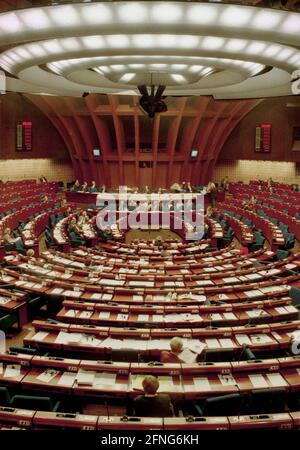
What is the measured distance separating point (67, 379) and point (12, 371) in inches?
36.3

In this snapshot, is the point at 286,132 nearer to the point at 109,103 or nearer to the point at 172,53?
the point at 109,103

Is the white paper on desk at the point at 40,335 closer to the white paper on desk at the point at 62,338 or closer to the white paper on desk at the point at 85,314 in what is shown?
the white paper on desk at the point at 62,338

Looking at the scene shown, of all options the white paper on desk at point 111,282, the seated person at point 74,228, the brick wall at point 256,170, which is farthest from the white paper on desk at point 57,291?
the brick wall at point 256,170

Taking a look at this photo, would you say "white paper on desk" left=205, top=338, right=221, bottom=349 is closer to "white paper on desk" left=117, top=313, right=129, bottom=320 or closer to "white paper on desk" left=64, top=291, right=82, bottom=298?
"white paper on desk" left=117, top=313, right=129, bottom=320

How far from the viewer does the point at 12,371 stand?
A: 6.62 m

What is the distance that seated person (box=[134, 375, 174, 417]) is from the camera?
5527 mm

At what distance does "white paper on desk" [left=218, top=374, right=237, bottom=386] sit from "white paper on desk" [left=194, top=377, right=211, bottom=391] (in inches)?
8.8

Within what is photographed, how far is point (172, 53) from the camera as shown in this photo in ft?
43.9

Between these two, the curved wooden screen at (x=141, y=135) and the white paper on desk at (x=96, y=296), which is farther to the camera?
the curved wooden screen at (x=141, y=135)

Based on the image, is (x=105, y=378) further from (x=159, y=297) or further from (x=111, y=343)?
(x=159, y=297)

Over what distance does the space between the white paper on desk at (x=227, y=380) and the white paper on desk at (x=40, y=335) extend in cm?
327

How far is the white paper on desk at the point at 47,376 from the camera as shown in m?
6.40

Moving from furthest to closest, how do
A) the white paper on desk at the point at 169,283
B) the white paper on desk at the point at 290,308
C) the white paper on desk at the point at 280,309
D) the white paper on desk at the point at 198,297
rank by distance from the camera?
the white paper on desk at the point at 169,283 < the white paper on desk at the point at 198,297 < the white paper on desk at the point at 290,308 < the white paper on desk at the point at 280,309

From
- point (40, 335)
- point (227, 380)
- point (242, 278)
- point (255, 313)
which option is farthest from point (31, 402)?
point (242, 278)
